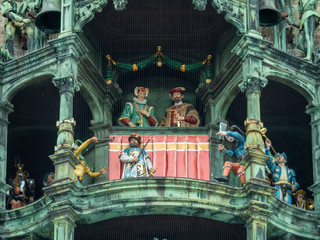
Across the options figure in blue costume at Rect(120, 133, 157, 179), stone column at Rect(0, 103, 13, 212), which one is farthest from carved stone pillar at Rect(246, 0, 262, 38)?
stone column at Rect(0, 103, 13, 212)

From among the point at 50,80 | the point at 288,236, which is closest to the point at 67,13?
the point at 50,80

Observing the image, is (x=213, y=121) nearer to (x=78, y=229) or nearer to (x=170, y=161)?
(x=170, y=161)

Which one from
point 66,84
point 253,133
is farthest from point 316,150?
point 66,84

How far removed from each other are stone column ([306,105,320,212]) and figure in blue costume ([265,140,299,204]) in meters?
0.72

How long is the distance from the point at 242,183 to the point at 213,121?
99.4 inches

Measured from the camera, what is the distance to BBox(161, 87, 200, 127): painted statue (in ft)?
155

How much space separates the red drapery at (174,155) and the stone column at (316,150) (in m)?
2.88

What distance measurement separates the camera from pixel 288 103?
47125 millimetres

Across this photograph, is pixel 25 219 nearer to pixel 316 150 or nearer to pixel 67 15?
pixel 67 15

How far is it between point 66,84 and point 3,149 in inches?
99.8

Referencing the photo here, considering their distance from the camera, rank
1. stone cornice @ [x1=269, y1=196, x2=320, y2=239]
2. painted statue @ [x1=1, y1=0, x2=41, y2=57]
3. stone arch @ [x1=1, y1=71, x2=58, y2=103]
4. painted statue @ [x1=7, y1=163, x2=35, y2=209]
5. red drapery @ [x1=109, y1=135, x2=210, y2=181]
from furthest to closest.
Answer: painted statue @ [x1=1, y1=0, x2=41, y2=57] → red drapery @ [x1=109, y1=135, x2=210, y2=181] → stone arch @ [x1=1, y1=71, x2=58, y2=103] → painted statue @ [x1=7, y1=163, x2=35, y2=209] → stone cornice @ [x1=269, y1=196, x2=320, y2=239]

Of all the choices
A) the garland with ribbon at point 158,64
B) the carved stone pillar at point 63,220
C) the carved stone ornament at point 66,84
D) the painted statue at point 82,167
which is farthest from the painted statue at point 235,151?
the carved stone pillar at point 63,220

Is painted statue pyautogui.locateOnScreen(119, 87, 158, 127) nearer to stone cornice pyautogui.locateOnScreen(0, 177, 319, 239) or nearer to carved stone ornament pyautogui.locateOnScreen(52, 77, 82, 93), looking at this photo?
carved stone ornament pyautogui.locateOnScreen(52, 77, 82, 93)

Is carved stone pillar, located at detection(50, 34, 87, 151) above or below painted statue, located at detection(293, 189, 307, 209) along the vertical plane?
above
